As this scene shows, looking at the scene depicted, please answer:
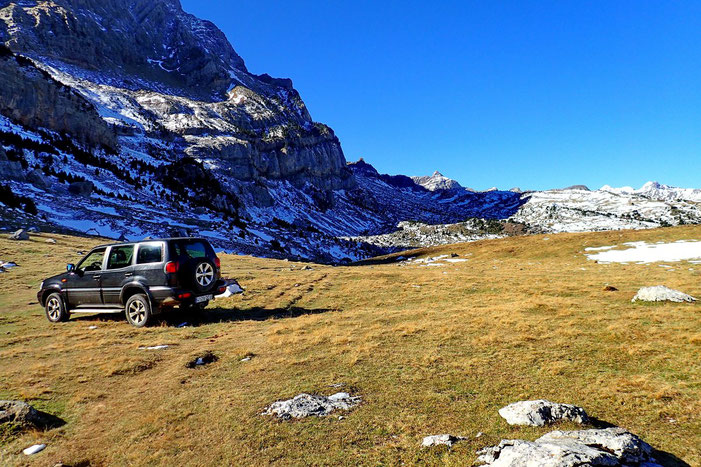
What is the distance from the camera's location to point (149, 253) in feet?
43.7

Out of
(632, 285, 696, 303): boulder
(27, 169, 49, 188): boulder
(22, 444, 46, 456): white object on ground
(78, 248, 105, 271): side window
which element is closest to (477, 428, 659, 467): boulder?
(22, 444, 46, 456): white object on ground

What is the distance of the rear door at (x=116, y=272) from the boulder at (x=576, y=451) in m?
13.7

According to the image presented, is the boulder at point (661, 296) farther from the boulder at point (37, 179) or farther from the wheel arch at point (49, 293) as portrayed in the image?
the boulder at point (37, 179)

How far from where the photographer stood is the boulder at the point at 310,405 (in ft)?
21.0

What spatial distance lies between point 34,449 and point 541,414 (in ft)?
26.5

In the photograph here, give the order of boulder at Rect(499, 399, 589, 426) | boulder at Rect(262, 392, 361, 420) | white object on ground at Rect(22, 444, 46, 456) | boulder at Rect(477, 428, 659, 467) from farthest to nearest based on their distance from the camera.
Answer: boulder at Rect(262, 392, 361, 420), boulder at Rect(499, 399, 589, 426), white object on ground at Rect(22, 444, 46, 456), boulder at Rect(477, 428, 659, 467)

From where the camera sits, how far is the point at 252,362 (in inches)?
374

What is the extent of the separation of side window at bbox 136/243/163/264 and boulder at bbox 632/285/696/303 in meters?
19.3

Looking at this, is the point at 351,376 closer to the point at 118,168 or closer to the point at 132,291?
the point at 132,291

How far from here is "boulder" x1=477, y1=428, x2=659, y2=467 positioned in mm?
3793

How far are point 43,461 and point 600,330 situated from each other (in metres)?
13.4

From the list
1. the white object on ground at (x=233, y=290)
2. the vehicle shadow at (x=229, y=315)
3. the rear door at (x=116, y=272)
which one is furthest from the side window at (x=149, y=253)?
the white object on ground at (x=233, y=290)

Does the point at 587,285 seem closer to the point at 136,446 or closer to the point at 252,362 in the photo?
the point at 252,362

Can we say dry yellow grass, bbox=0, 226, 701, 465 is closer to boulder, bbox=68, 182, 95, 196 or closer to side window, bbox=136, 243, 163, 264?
side window, bbox=136, 243, 163, 264
